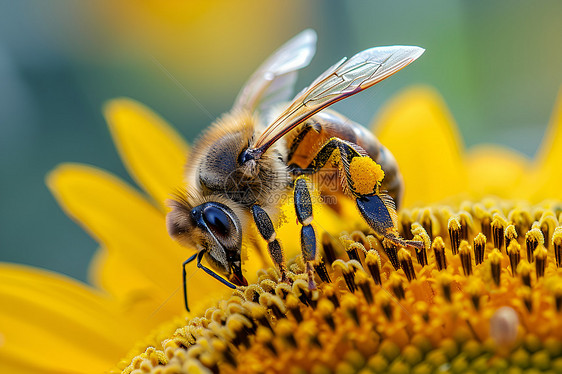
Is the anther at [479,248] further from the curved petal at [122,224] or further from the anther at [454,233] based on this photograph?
the curved petal at [122,224]

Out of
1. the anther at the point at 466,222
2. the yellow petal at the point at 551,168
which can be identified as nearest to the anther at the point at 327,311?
the anther at the point at 466,222

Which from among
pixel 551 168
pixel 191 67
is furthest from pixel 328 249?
pixel 191 67

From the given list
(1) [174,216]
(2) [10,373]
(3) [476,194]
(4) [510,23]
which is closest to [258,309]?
(1) [174,216]

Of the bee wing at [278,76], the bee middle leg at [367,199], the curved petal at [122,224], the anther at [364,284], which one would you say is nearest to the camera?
the anther at [364,284]

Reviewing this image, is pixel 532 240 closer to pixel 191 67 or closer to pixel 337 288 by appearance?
pixel 337 288

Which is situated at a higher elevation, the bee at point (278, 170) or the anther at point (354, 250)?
the bee at point (278, 170)

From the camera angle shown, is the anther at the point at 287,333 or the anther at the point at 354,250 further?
the anther at the point at 354,250
